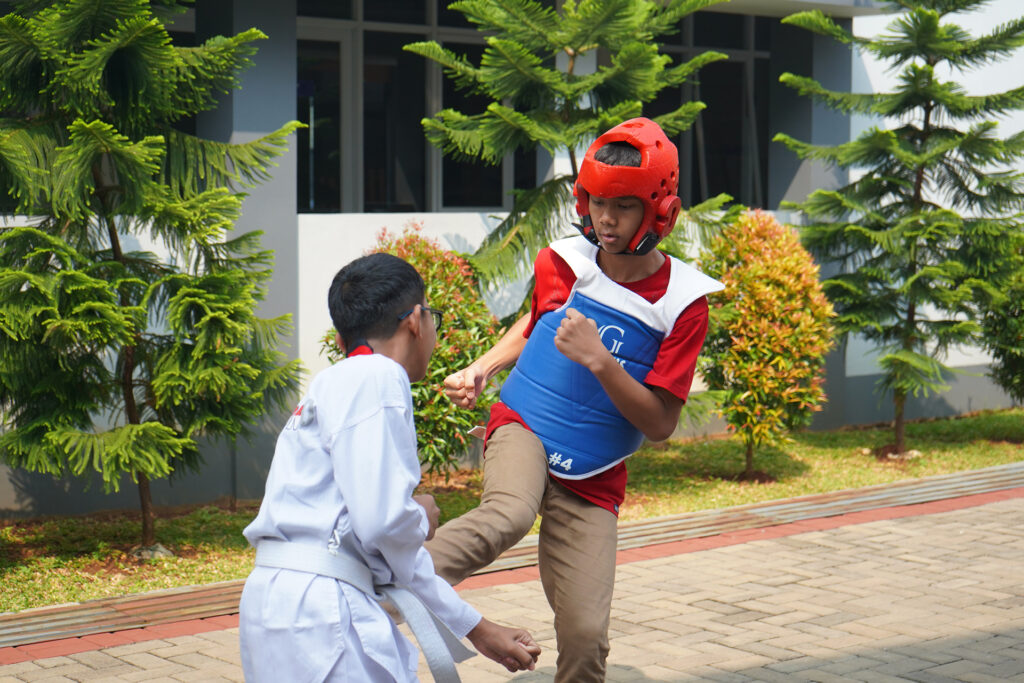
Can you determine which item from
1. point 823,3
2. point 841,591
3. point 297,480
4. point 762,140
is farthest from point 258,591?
point 762,140

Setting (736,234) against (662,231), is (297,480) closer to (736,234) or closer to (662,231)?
(662,231)

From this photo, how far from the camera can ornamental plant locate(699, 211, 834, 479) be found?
9539 millimetres

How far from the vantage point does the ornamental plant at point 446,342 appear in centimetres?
817

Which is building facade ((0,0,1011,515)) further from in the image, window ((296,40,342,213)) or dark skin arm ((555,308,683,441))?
dark skin arm ((555,308,683,441))

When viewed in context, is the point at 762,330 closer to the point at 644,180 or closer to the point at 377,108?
the point at 377,108

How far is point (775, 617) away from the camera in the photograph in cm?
622

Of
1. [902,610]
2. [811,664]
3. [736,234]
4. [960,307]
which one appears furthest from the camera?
[960,307]

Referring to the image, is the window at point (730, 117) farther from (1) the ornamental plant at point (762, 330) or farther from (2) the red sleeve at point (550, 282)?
(2) the red sleeve at point (550, 282)

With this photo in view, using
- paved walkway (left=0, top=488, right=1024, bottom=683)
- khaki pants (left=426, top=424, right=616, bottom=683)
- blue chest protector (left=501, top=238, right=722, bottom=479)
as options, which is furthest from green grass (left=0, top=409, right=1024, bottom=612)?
blue chest protector (left=501, top=238, right=722, bottom=479)

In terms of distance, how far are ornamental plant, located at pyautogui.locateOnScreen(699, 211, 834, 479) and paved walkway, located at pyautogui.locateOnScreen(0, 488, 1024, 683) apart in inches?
56.6

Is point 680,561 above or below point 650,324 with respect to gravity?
below

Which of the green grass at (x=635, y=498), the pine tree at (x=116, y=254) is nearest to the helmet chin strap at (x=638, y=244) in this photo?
the pine tree at (x=116, y=254)

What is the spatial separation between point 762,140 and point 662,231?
1221cm

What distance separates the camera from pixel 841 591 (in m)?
6.73
